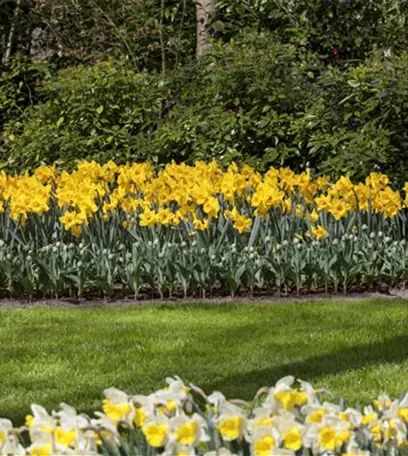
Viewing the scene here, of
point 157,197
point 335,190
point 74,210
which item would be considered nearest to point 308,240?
point 335,190

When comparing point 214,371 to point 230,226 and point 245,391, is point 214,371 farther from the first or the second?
point 230,226

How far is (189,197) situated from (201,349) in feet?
5.64

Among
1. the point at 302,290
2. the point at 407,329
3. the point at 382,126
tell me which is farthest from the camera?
the point at 382,126

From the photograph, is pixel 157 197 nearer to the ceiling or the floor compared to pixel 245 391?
nearer to the ceiling

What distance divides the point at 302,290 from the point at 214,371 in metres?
1.94

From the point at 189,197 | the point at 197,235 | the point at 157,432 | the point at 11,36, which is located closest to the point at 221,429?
the point at 157,432

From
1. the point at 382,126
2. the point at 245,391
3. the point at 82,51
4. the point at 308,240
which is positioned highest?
the point at 82,51

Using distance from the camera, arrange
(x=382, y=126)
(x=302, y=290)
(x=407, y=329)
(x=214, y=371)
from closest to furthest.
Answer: (x=214, y=371) → (x=407, y=329) → (x=302, y=290) → (x=382, y=126)

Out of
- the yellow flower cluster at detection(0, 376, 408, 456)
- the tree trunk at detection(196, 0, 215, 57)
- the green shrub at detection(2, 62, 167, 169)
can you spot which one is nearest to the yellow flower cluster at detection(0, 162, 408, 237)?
the green shrub at detection(2, 62, 167, 169)

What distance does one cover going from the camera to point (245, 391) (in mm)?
5137

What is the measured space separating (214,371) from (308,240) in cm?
220

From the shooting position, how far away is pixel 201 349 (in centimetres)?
592

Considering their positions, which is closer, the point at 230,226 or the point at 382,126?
the point at 230,226

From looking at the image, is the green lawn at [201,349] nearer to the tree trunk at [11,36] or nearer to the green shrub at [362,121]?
the green shrub at [362,121]
